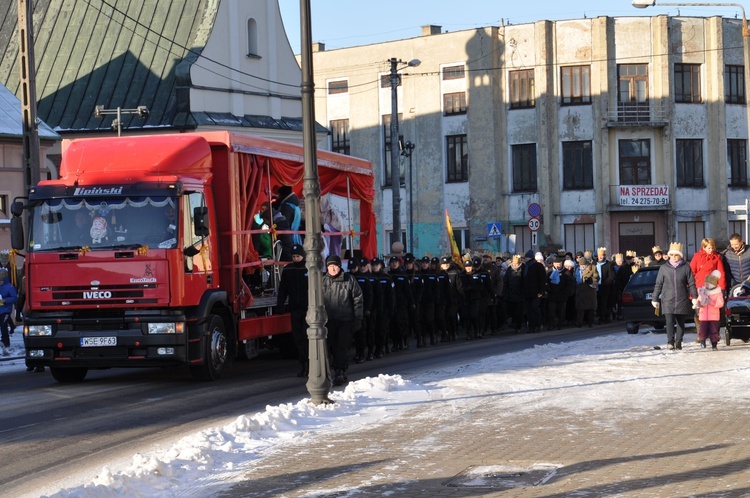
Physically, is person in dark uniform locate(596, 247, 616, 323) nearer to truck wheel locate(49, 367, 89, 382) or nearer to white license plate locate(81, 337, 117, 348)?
truck wheel locate(49, 367, 89, 382)

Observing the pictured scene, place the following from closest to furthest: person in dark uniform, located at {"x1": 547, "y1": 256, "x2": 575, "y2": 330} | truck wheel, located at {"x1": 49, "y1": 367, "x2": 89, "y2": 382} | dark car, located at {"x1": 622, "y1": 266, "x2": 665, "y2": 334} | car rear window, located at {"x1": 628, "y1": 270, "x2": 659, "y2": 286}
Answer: truck wheel, located at {"x1": 49, "y1": 367, "x2": 89, "y2": 382} < dark car, located at {"x1": 622, "y1": 266, "x2": 665, "y2": 334} < car rear window, located at {"x1": 628, "y1": 270, "x2": 659, "y2": 286} < person in dark uniform, located at {"x1": 547, "y1": 256, "x2": 575, "y2": 330}

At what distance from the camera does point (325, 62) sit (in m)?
65.9

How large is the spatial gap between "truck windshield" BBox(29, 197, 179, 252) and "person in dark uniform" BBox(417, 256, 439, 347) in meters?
8.80

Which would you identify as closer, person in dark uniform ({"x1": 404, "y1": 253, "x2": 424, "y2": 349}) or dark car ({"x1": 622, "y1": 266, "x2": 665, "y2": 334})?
person in dark uniform ({"x1": 404, "y1": 253, "x2": 424, "y2": 349})

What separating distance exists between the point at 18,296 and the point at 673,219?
39.9 m

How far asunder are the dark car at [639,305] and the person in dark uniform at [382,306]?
210 inches

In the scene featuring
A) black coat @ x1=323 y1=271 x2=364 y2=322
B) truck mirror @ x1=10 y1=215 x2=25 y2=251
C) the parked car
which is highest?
truck mirror @ x1=10 y1=215 x2=25 y2=251

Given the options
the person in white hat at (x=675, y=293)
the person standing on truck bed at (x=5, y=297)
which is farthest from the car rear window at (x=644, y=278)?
the person standing on truck bed at (x=5, y=297)

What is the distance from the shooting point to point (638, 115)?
5834 cm

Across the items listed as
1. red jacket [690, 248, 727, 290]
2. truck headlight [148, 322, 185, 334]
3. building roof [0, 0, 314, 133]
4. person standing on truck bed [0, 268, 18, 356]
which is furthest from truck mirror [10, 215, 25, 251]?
building roof [0, 0, 314, 133]

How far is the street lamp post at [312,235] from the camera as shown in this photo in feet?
48.0

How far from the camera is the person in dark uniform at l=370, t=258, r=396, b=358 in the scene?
22766mm

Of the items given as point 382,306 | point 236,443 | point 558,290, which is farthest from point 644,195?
point 236,443

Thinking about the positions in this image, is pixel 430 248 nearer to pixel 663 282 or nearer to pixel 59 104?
pixel 59 104
